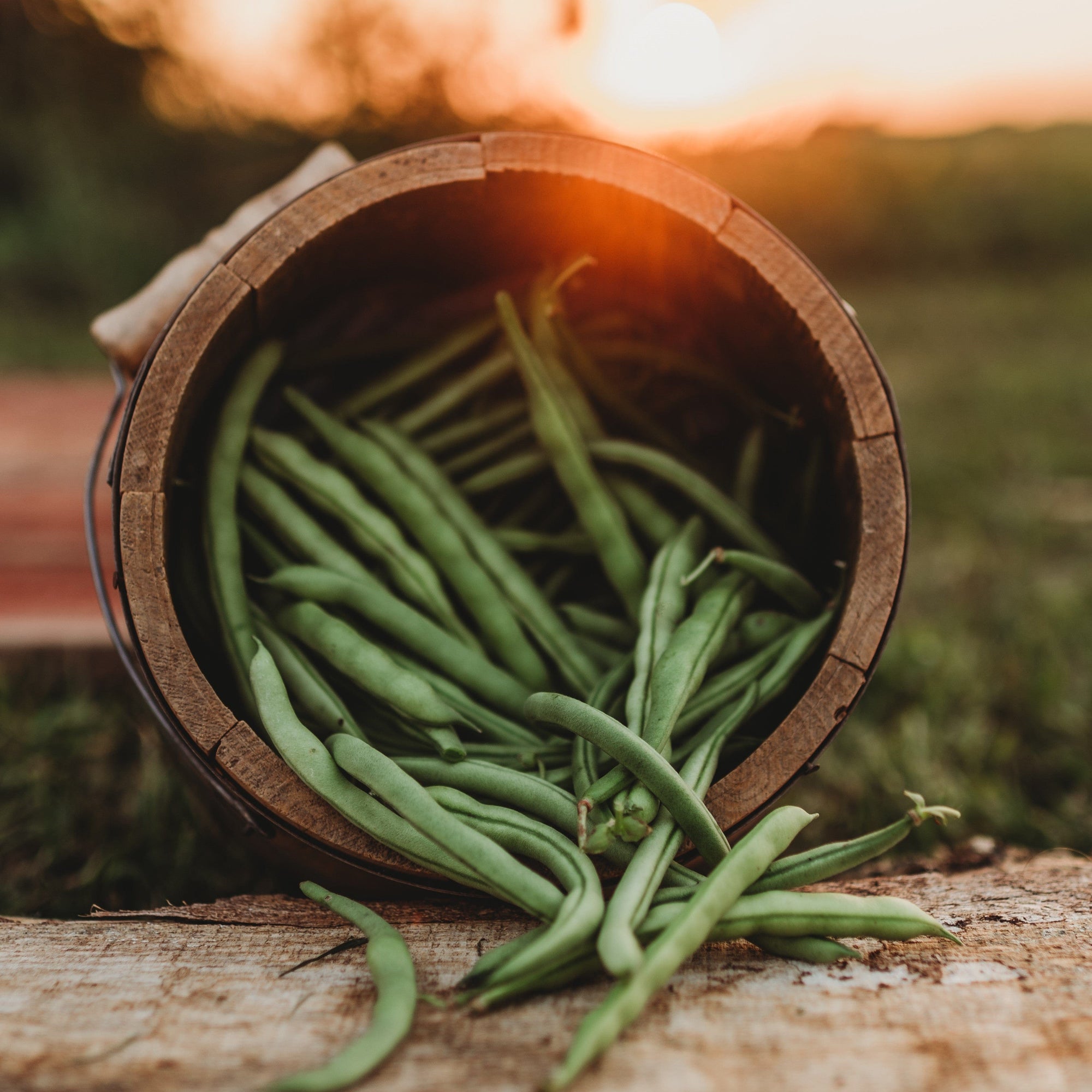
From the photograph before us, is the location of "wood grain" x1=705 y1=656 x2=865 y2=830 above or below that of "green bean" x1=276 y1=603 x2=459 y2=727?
below

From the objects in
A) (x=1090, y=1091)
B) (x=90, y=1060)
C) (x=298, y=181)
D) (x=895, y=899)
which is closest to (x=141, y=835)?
(x=90, y=1060)

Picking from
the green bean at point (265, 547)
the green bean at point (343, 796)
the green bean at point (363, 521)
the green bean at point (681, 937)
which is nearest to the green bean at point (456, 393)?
the green bean at point (363, 521)

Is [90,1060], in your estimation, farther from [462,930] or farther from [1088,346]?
[1088,346]

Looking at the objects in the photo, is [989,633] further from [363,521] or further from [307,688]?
[307,688]

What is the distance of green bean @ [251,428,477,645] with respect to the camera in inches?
62.6

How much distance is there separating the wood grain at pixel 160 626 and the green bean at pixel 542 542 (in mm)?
676

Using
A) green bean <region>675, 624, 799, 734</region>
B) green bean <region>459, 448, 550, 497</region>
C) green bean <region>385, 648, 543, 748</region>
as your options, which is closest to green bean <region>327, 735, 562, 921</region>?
green bean <region>385, 648, 543, 748</region>

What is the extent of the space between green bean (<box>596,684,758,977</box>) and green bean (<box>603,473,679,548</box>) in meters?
0.50

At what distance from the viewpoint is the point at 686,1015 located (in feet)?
3.41

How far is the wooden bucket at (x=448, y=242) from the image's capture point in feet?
4.09

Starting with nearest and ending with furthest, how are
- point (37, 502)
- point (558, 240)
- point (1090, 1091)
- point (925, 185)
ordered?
point (1090, 1091) → point (558, 240) → point (37, 502) → point (925, 185)

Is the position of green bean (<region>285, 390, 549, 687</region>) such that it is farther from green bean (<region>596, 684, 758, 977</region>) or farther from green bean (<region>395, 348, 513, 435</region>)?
green bean (<region>596, 684, 758, 977</region>)

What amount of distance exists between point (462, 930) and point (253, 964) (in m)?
0.28

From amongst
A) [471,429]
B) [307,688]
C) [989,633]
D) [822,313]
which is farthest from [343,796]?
[989,633]
